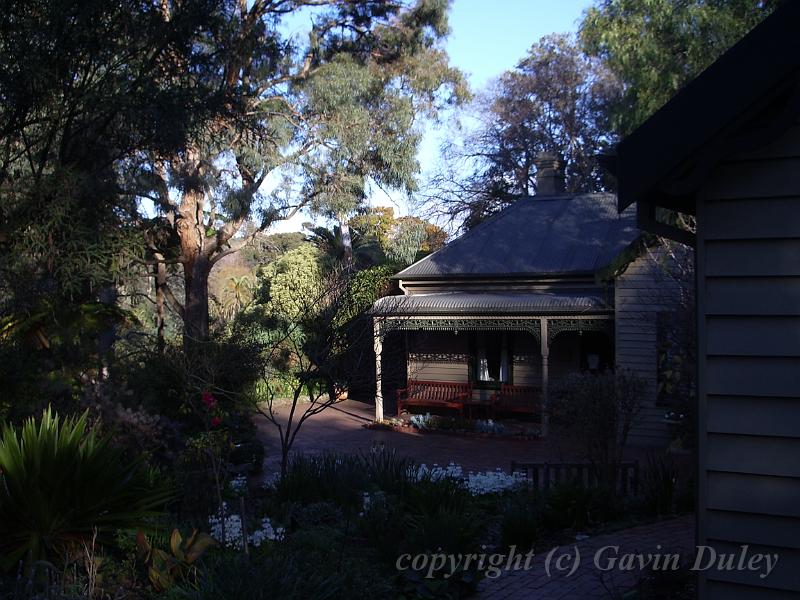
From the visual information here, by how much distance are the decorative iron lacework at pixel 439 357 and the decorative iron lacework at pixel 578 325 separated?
3619 mm

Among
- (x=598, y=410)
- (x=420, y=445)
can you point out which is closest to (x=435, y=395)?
(x=420, y=445)

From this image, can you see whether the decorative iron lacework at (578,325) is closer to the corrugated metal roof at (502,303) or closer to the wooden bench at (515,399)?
the corrugated metal roof at (502,303)

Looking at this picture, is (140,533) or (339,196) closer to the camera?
(140,533)

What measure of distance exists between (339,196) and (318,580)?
17977mm

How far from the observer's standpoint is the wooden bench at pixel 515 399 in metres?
18.4

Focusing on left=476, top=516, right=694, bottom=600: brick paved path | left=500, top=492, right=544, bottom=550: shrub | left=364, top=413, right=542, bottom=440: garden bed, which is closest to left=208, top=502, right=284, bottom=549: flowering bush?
left=476, top=516, right=694, bottom=600: brick paved path

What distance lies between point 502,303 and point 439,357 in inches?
145

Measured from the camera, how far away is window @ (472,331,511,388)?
20.1 metres

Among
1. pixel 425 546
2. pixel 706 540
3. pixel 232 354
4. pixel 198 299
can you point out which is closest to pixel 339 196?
pixel 198 299

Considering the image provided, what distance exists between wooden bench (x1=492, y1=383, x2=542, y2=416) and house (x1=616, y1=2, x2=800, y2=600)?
14.6 meters

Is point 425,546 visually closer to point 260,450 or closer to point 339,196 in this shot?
point 260,450

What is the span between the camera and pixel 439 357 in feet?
69.2

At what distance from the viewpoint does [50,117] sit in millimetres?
12703

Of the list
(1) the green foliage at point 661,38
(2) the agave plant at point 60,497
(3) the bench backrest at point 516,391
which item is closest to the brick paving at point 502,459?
(3) the bench backrest at point 516,391
